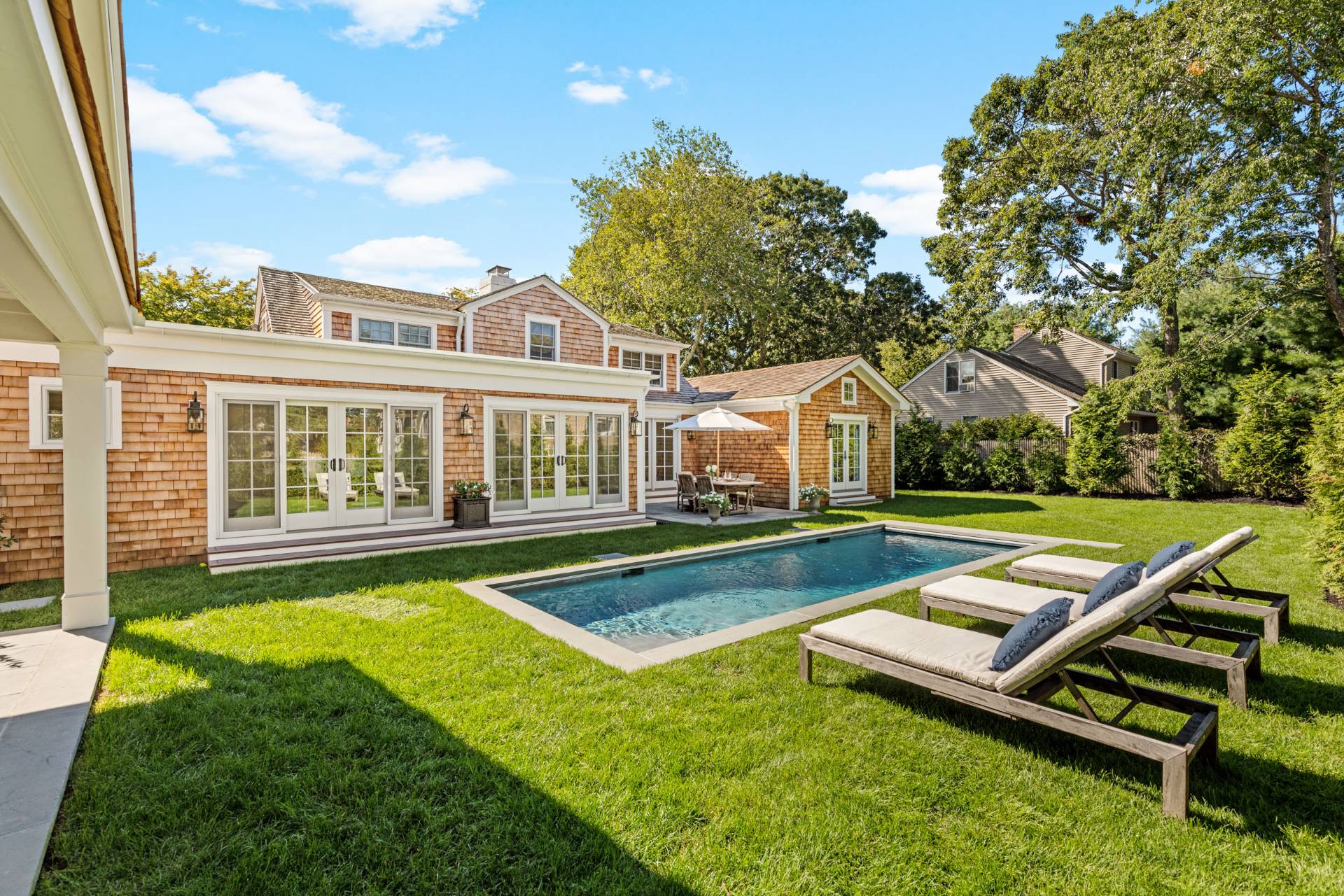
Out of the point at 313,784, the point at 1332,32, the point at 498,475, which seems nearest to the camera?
the point at 313,784

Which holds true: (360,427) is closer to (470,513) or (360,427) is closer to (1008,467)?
(470,513)

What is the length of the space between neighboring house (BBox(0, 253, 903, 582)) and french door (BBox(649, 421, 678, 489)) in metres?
0.51

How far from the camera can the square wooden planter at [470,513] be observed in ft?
34.6

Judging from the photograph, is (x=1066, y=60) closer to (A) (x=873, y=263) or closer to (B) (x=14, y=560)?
(A) (x=873, y=263)

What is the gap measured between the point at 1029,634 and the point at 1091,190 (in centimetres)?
2339

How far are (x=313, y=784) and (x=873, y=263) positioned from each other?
3672cm

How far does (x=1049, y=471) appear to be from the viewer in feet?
59.8

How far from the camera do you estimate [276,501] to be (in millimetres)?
9039

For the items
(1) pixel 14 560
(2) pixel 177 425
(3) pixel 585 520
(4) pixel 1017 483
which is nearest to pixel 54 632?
(1) pixel 14 560

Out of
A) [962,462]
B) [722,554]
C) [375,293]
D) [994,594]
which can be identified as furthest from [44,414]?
[962,462]

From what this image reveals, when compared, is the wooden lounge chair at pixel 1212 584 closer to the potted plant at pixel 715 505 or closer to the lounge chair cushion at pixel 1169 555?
the lounge chair cushion at pixel 1169 555

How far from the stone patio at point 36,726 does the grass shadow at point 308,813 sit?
9 cm

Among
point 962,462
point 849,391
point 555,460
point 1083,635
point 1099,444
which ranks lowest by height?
point 1083,635

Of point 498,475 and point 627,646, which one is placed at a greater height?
point 498,475
